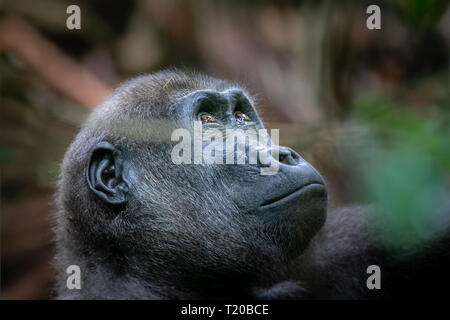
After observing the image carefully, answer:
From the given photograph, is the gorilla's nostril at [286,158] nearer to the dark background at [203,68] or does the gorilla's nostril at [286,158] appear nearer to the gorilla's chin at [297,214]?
the gorilla's chin at [297,214]

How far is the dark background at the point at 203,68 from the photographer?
4.54 metres

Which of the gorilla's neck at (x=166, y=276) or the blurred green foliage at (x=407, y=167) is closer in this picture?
the blurred green foliage at (x=407, y=167)

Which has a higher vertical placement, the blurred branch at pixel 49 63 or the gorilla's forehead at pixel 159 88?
the blurred branch at pixel 49 63

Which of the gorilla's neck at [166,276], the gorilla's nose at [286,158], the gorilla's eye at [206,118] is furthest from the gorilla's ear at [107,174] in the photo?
the gorilla's nose at [286,158]

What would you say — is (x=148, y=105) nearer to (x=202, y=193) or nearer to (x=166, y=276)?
(x=202, y=193)

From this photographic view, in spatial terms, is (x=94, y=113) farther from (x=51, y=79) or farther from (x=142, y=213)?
(x=51, y=79)

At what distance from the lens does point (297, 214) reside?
9.70ft

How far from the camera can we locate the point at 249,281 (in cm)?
329

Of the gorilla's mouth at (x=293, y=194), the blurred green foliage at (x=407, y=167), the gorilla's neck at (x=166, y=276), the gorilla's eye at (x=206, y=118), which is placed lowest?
the gorilla's neck at (x=166, y=276)

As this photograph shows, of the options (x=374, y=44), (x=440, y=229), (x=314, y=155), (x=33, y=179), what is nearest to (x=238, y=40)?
(x=374, y=44)

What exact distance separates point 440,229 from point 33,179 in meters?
5.05

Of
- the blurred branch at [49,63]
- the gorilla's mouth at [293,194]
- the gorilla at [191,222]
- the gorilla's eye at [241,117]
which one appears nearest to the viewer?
the gorilla's mouth at [293,194]

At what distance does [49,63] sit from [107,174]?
4043 mm

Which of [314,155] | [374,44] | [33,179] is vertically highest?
[374,44]
